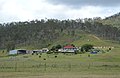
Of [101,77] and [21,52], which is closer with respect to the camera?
[101,77]

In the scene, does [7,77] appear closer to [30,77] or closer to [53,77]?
[30,77]

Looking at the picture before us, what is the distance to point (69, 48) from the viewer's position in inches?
6540

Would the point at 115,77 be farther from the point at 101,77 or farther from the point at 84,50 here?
the point at 84,50

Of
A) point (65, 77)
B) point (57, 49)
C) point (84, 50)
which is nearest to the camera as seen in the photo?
point (65, 77)

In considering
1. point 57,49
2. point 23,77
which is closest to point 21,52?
point 57,49

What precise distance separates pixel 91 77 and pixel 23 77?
9.08 metres

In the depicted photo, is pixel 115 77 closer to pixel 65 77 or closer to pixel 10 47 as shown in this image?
pixel 65 77

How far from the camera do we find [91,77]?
42.2 metres

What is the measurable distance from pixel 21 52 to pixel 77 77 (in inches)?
4890

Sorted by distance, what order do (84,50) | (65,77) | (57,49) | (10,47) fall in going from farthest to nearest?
(10,47)
(57,49)
(84,50)
(65,77)

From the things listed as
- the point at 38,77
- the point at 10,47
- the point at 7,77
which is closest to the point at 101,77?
the point at 38,77

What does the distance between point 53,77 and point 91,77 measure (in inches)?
200

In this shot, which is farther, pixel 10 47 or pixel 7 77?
pixel 10 47

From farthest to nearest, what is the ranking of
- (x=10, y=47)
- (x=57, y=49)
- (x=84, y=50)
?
(x=10, y=47)
(x=57, y=49)
(x=84, y=50)
